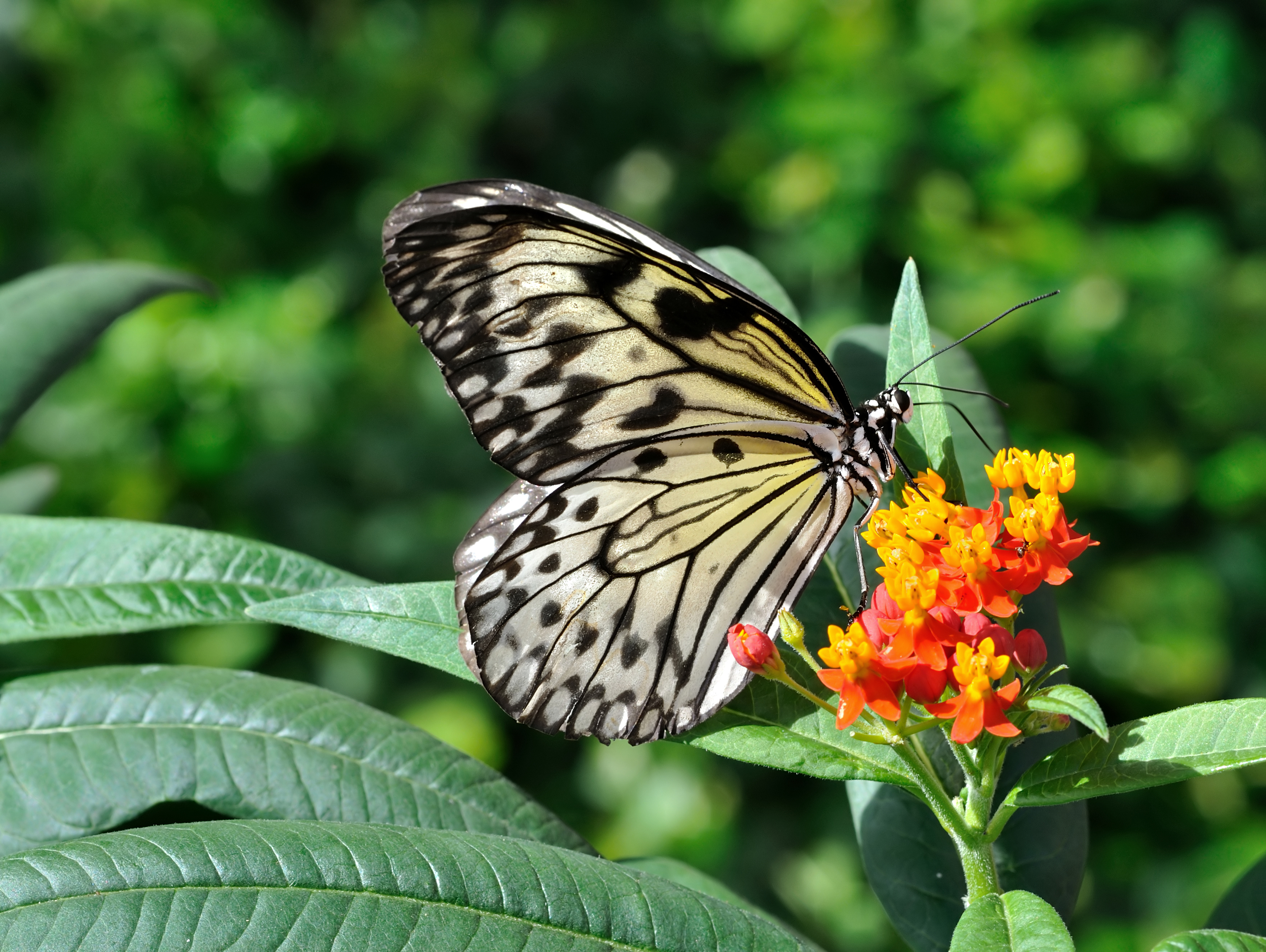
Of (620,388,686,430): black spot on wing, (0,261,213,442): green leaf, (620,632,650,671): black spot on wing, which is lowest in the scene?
(620,632,650,671): black spot on wing

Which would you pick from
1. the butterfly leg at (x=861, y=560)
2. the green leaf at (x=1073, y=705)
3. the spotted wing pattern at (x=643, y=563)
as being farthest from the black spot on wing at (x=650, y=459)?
the green leaf at (x=1073, y=705)

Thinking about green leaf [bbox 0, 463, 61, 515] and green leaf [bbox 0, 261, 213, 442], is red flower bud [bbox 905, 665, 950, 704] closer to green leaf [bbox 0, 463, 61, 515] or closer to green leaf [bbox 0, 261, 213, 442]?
green leaf [bbox 0, 261, 213, 442]

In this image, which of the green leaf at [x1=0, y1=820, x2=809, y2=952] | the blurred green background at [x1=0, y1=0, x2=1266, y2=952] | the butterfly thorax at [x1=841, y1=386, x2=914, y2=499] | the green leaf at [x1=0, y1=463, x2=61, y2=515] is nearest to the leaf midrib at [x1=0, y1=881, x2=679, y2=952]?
the green leaf at [x1=0, y1=820, x2=809, y2=952]

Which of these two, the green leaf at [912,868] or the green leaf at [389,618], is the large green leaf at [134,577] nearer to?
the green leaf at [389,618]

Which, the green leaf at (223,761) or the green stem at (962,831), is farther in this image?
the green leaf at (223,761)

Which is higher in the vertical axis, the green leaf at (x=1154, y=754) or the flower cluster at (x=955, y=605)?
the flower cluster at (x=955, y=605)

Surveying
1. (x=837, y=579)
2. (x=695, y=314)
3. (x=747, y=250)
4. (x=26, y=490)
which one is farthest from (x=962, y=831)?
(x=747, y=250)
